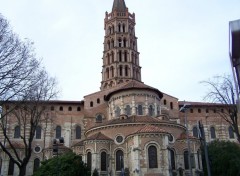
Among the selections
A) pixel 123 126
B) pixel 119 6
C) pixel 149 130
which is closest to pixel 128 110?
pixel 123 126

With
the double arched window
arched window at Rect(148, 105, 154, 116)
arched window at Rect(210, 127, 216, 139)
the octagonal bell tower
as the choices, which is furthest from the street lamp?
the octagonal bell tower

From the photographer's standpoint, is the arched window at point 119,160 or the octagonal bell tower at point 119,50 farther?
the octagonal bell tower at point 119,50

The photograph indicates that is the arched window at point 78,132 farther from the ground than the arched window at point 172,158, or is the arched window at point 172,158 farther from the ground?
the arched window at point 78,132

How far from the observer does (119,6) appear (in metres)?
70.4

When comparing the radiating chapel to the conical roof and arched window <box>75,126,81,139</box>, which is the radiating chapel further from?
the conical roof

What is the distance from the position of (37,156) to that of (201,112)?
2972cm

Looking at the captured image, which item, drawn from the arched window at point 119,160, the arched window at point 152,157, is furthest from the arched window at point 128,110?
the arched window at point 152,157

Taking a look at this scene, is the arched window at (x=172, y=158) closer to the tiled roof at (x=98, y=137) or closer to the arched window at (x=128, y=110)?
the tiled roof at (x=98, y=137)

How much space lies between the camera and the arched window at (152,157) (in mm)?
34875

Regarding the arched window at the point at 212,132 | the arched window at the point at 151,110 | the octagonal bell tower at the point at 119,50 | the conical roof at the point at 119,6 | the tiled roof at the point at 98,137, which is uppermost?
the conical roof at the point at 119,6

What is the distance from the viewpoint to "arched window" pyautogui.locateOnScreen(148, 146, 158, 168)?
34.9m

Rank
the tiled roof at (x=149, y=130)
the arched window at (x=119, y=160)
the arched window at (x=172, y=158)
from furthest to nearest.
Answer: the arched window at (x=119, y=160), the arched window at (x=172, y=158), the tiled roof at (x=149, y=130)

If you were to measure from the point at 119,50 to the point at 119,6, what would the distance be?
1229 centimetres

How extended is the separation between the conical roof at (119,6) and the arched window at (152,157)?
41.6 meters
